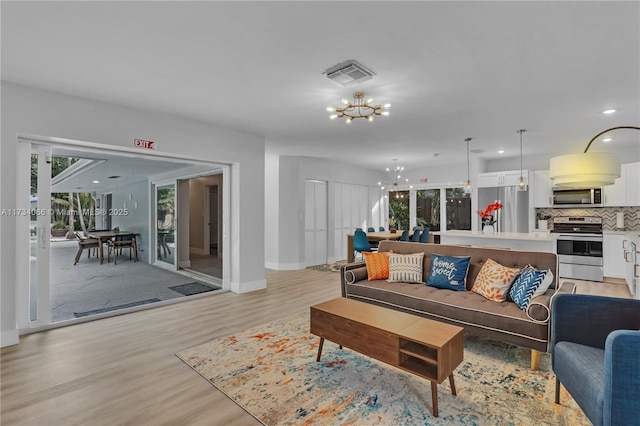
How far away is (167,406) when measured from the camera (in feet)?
6.98

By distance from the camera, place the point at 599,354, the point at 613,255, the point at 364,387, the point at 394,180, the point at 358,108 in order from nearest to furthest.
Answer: the point at 599,354, the point at 364,387, the point at 358,108, the point at 613,255, the point at 394,180

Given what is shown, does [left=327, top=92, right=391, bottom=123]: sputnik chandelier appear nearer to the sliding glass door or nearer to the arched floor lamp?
the arched floor lamp

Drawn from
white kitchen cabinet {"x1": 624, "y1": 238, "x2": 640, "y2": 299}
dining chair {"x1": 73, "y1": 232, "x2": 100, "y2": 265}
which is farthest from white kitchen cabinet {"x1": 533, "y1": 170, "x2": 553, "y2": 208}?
dining chair {"x1": 73, "y1": 232, "x2": 100, "y2": 265}

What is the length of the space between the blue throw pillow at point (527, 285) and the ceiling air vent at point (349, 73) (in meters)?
2.33

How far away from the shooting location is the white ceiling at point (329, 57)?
2098 millimetres

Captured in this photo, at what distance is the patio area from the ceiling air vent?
11.8 feet

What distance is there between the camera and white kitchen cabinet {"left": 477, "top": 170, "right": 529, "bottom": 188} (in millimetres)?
6785

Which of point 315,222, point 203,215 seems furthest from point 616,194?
point 203,215

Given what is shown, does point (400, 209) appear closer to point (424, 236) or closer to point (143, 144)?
point (424, 236)

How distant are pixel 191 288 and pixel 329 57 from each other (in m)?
4.34

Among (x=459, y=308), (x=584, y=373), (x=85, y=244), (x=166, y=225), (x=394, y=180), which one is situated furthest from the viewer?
(x=394, y=180)

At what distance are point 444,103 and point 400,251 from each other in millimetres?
1894

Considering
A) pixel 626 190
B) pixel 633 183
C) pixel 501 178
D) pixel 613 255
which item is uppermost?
pixel 501 178

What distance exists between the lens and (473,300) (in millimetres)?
2986
